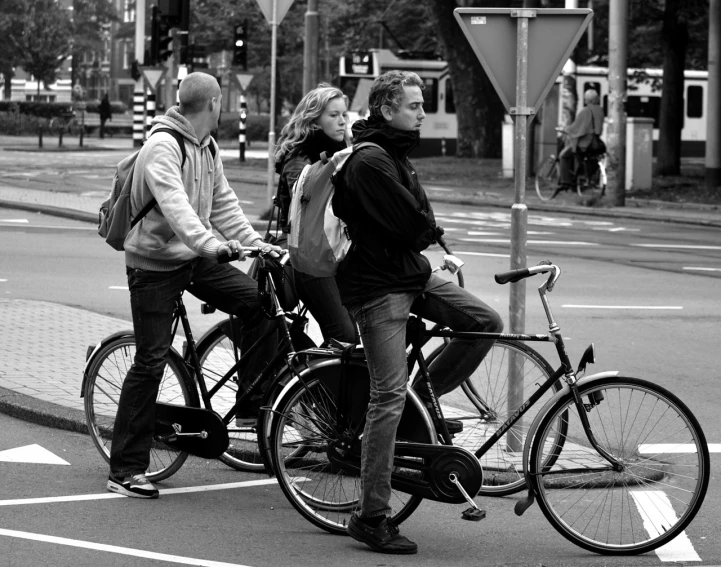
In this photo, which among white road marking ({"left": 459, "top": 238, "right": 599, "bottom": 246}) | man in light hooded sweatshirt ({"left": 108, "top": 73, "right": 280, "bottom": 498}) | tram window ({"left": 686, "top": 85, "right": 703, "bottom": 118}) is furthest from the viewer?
tram window ({"left": 686, "top": 85, "right": 703, "bottom": 118})

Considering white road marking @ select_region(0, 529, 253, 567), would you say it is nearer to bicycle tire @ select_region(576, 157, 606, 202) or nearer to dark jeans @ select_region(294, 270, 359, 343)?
dark jeans @ select_region(294, 270, 359, 343)

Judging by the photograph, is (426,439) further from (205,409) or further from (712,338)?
(712,338)

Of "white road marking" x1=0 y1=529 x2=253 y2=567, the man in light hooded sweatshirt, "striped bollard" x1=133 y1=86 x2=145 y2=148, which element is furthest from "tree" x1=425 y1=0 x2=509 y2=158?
"white road marking" x1=0 y1=529 x2=253 y2=567

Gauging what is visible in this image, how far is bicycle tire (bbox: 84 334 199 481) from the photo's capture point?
19.2 ft

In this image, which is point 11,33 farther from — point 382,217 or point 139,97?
point 382,217

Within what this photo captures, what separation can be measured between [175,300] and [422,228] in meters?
1.44

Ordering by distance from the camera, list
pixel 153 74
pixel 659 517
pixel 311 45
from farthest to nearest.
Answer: pixel 153 74, pixel 311 45, pixel 659 517

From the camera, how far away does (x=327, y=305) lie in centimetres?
610

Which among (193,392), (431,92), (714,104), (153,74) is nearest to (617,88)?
(714,104)

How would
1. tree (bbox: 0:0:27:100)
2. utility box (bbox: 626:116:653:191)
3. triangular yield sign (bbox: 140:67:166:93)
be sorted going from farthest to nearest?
tree (bbox: 0:0:27:100) → triangular yield sign (bbox: 140:67:166:93) → utility box (bbox: 626:116:653:191)

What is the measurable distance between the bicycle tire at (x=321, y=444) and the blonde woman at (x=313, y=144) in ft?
3.05

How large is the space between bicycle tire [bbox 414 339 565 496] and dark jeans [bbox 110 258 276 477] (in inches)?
36.7

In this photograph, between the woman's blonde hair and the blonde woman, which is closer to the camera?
the blonde woman

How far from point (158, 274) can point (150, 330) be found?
0.24 meters
